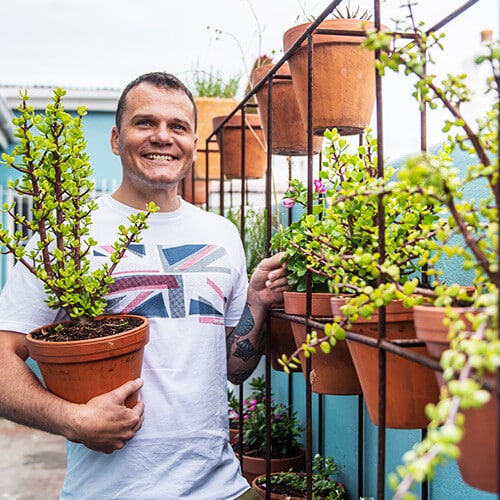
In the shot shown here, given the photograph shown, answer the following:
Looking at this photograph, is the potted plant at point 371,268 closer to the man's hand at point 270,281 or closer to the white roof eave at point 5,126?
the man's hand at point 270,281

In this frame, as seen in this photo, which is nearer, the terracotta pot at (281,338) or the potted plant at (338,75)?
the potted plant at (338,75)

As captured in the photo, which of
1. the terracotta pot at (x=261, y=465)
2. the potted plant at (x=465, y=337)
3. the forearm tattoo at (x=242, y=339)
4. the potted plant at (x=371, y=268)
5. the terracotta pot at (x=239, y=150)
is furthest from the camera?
the terracotta pot at (x=239, y=150)

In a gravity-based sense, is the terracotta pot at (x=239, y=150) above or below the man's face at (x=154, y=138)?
above

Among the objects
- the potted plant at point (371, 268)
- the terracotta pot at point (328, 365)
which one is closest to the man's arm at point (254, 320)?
the terracotta pot at point (328, 365)

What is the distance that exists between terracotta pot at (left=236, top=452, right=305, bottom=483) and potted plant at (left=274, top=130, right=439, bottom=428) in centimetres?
163

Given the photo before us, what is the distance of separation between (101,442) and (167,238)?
0.65 m

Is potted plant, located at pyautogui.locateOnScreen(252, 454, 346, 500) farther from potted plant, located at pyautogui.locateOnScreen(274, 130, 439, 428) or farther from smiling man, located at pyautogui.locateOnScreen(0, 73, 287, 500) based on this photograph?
potted plant, located at pyautogui.locateOnScreen(274, 130, 439, 428)

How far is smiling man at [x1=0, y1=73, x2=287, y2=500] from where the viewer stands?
159 cm

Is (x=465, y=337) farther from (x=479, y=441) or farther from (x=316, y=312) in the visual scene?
(x=316, y=312)

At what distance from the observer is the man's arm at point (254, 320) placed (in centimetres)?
174

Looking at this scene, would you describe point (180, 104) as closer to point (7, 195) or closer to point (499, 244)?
point (499, 244)

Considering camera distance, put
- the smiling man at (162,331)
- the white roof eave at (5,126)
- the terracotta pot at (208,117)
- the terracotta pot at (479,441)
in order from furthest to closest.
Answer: the white roof eave at (5,126) → the terracotta pot at (208,117) → the smiling man at (162,331) → the terracotta pot at (479,441)

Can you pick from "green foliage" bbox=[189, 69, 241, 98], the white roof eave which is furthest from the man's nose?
the white roof eave

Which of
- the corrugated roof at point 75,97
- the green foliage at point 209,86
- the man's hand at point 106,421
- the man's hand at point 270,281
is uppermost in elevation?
the corrugated roof at point 75,97
